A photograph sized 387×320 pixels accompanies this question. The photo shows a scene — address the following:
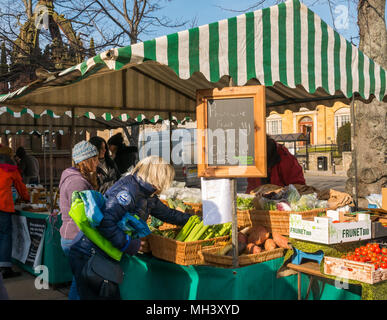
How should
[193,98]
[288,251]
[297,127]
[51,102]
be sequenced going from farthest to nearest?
1. [297,127]
2. [193,98]
3. [51,102]
4. [288,251]

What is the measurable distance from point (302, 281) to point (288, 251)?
395 mm

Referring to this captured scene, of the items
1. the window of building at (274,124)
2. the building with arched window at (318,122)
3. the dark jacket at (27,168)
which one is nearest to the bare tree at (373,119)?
the dark jacket at (27,168)

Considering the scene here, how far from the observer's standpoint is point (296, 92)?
616 cm

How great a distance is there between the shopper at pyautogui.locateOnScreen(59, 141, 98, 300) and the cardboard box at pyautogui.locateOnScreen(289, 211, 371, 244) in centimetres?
192

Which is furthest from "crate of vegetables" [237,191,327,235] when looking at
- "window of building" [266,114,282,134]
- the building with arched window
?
"window of building" [266,114,282,134]

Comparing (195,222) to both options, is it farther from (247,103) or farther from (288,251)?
(247,103)

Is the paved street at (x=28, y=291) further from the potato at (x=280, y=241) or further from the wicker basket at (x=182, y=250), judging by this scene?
the potato at (x=280, y=241)

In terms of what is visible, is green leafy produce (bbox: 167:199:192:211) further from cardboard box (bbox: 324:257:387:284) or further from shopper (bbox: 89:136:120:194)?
cardboard box (bbox: 324:257:387:284)

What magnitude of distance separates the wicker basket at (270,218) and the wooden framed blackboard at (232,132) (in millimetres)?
675

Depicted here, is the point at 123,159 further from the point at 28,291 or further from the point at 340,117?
the point at 340,117

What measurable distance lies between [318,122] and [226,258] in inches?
1774
